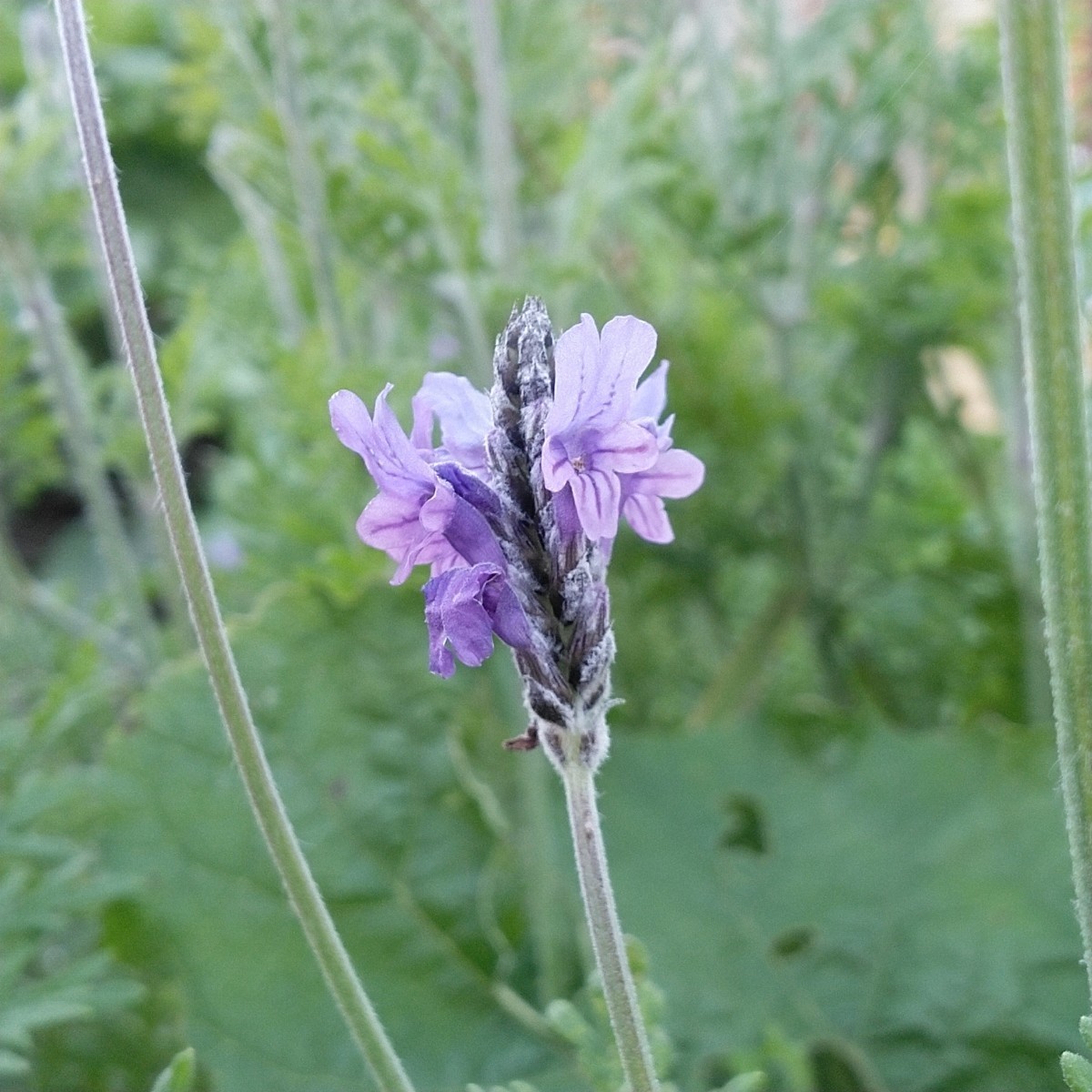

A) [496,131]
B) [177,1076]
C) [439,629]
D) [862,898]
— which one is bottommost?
[862,898]

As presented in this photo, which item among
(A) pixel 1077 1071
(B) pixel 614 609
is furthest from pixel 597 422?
(B) pixel 614 609

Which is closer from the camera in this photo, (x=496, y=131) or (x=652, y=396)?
(x=652, y=396)

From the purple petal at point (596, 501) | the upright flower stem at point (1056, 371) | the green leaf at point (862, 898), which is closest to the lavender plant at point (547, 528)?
the purple petal at point (596, 501)

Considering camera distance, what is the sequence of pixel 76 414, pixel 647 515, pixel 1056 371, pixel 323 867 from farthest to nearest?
1. pixel 76 414
2. pixel 323 867
3. pixel 647 515
4. pixel 1056 371

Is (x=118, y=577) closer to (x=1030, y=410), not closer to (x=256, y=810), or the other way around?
(x=256, y=810)

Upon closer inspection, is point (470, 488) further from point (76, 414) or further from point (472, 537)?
point (76, 414)

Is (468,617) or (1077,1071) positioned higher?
(468,617)

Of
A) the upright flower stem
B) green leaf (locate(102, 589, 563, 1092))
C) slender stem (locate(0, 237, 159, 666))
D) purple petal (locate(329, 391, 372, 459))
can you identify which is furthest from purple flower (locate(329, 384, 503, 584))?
slender stem (locate(0, 237, 159, 666))
